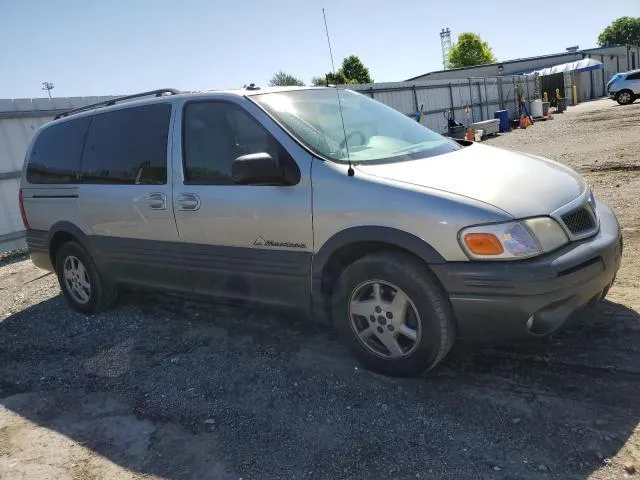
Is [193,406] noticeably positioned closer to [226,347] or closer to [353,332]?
[226,347]

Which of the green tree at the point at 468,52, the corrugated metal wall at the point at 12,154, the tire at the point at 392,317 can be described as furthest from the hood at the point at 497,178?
the green tree at the point at 468,52

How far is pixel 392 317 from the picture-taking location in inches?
124

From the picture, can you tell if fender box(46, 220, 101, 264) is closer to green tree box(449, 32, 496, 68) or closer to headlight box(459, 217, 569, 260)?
headlight box(459, 217, 569, 260)

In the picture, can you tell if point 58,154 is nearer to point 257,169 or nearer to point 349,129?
point 257,169

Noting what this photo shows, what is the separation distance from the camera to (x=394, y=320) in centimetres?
314

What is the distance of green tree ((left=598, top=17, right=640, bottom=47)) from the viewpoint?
274 ft

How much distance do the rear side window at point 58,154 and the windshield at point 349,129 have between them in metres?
2.14

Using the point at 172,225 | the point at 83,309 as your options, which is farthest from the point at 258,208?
the point at 83,309

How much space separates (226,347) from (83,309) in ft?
6.42

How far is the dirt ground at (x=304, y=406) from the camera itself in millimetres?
2562

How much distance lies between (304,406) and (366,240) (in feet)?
3.46

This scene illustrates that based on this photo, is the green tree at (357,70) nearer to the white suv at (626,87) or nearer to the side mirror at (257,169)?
the white suv at (626,87)

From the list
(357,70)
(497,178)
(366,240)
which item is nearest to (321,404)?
(366,240)

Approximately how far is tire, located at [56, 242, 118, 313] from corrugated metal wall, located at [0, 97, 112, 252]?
443 cm
